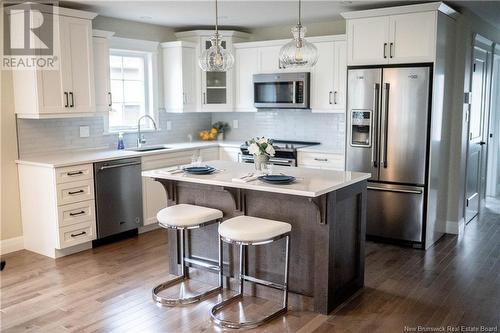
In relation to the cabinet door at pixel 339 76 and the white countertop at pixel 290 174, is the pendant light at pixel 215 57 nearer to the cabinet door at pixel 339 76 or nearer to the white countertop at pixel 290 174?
the white countertop at pixel 290 174

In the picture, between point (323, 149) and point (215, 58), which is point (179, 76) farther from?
point (215, 58)

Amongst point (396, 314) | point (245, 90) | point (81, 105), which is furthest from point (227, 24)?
point (396, 314)

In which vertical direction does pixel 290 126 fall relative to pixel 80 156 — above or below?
above

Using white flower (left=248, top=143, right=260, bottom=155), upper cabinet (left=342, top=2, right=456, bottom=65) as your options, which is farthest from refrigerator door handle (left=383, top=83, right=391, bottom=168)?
white flower (left=248, top=143, right=260, bottom=155)

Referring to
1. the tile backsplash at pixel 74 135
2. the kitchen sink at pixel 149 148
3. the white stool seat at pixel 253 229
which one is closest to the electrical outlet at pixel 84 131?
the tile backsplash at pixel 74 135

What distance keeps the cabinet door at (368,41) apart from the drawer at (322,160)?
1.09 m

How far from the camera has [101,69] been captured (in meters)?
5.36

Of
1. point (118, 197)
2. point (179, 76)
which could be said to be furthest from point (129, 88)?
point (118, 197)

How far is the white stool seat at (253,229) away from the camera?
127 inches

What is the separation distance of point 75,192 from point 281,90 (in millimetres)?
2766

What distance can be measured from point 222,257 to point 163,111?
10.2 ft

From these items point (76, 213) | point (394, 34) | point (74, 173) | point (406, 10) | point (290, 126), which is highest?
point (406, 10)

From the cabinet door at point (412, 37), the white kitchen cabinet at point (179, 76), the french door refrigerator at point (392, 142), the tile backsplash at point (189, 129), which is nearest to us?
the cabinet door at point (412, 37)

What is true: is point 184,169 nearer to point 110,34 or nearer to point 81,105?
point 81,105
